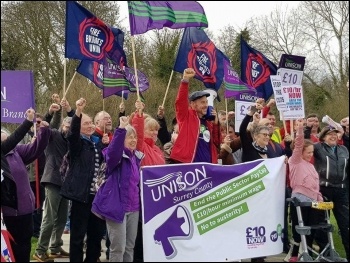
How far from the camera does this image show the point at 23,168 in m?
6.38

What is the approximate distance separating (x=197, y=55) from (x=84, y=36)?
7.13ft

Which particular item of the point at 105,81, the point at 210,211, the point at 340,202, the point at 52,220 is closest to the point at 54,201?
the point at 52,220

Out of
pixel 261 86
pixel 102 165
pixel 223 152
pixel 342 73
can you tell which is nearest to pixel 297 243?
pixel 223 152

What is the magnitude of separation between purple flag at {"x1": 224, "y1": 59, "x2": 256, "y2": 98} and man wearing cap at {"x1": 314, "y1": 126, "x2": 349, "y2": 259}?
2152 millimetres

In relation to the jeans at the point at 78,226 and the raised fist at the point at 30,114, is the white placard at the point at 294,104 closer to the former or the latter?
the jeans at the point at 78,226

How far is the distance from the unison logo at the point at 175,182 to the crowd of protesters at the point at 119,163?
23 cm

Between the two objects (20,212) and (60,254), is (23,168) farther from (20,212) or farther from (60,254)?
(60,254)

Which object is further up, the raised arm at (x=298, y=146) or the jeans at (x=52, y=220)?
the raised arm at (x=298, y=146)

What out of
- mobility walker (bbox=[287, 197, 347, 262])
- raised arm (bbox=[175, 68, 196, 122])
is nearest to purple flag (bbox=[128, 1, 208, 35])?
raised arm (bbox=[175, 68, 196, 122])

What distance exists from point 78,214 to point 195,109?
6.83ft

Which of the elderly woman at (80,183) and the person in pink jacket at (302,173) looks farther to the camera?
the person in pink jacket at (302,173)

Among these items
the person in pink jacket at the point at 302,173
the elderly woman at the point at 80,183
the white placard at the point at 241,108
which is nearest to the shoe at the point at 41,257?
the elderly woman at the point at 80,183

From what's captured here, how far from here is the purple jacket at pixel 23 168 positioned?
6234 mm

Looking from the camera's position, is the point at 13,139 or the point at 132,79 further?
the point at 132,79
